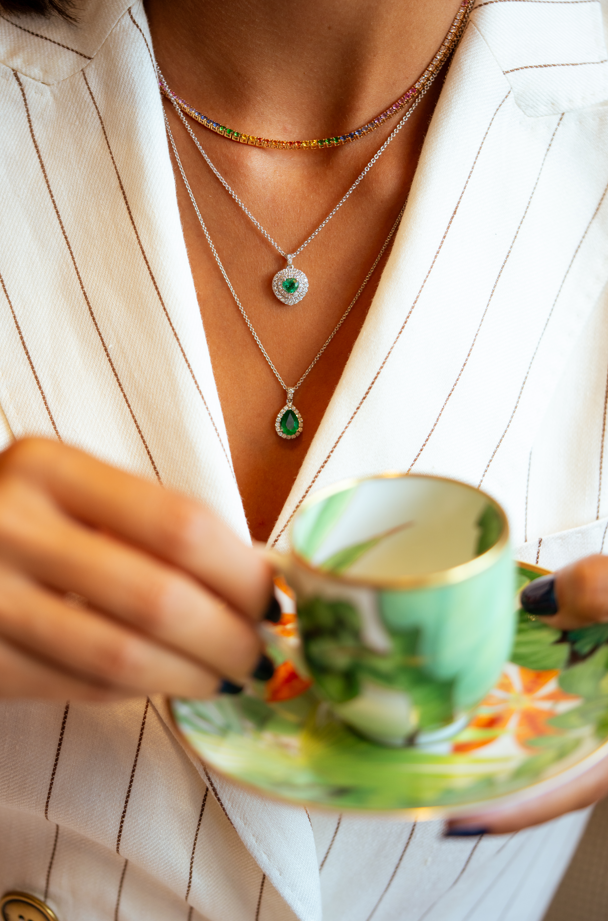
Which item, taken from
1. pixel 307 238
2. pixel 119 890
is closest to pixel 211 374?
pixel 307 238

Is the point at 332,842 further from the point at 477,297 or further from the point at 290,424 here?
the point at 477,297

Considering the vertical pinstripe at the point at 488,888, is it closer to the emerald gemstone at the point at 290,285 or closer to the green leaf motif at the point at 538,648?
the green leaf motif at the point at 538,648

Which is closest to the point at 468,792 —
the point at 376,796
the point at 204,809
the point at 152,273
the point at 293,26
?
the point at 376,796

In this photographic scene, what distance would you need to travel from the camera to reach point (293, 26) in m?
0.66

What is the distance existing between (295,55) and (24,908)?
2.55 feet

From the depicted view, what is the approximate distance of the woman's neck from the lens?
662 millimetres

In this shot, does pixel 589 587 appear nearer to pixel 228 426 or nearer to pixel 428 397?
pixel 428 397

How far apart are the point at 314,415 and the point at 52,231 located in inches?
10.0

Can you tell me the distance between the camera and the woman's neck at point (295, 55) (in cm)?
66

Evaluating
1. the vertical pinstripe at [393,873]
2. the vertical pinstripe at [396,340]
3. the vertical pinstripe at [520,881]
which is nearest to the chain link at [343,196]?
the vertical pinstripe at [396,340]

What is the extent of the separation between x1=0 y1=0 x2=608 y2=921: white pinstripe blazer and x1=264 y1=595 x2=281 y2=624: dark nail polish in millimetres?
207

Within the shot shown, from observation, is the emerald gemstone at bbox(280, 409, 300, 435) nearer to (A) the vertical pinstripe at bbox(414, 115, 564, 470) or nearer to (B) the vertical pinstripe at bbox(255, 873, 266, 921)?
(A) the vertical pinstripe at bbox(414, 115, 564, 470)

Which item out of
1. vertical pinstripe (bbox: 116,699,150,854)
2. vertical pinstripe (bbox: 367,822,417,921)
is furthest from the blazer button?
vertical pinstripe (bbox: 367,822,417,921)

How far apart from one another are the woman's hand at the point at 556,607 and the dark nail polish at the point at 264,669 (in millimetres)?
113
